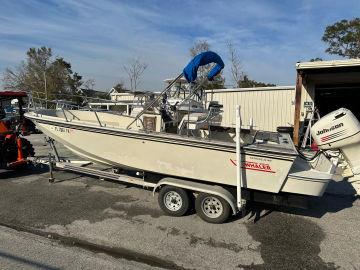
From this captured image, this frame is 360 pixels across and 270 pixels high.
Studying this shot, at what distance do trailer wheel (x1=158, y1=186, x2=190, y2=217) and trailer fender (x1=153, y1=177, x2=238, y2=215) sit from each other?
0.27 feet

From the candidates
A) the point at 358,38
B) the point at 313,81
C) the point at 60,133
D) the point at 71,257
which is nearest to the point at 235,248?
the point at 71,257

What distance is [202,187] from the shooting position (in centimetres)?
529

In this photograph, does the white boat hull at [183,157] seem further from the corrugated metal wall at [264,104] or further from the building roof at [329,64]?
the corrugated metal wall at [264,104]

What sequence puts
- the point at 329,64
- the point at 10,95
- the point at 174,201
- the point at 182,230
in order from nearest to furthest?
the point at 182,230, the point at 174,201, the point at 10,95, the point at 329,64

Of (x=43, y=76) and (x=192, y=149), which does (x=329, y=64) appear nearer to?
(x=192, y=149)

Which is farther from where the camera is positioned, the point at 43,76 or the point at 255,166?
the point at 43,76

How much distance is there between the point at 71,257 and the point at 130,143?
7.37 feet

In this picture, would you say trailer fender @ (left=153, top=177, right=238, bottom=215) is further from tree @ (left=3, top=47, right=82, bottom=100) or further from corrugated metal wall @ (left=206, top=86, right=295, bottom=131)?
tree @ (left=3, top=47, right=82, bottom=100)

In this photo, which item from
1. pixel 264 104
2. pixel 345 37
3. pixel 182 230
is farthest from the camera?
pixel 345 37

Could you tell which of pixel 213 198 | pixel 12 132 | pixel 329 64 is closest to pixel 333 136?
pixel 213 198

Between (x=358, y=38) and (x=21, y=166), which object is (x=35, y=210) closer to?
(x=21, y=166)

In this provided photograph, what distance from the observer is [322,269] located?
3939 mm

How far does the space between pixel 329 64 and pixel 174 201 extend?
775 centimetres

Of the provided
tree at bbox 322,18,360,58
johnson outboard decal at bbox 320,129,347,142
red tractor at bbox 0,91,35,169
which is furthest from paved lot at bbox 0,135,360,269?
tree at bbox 322,18,360,58
